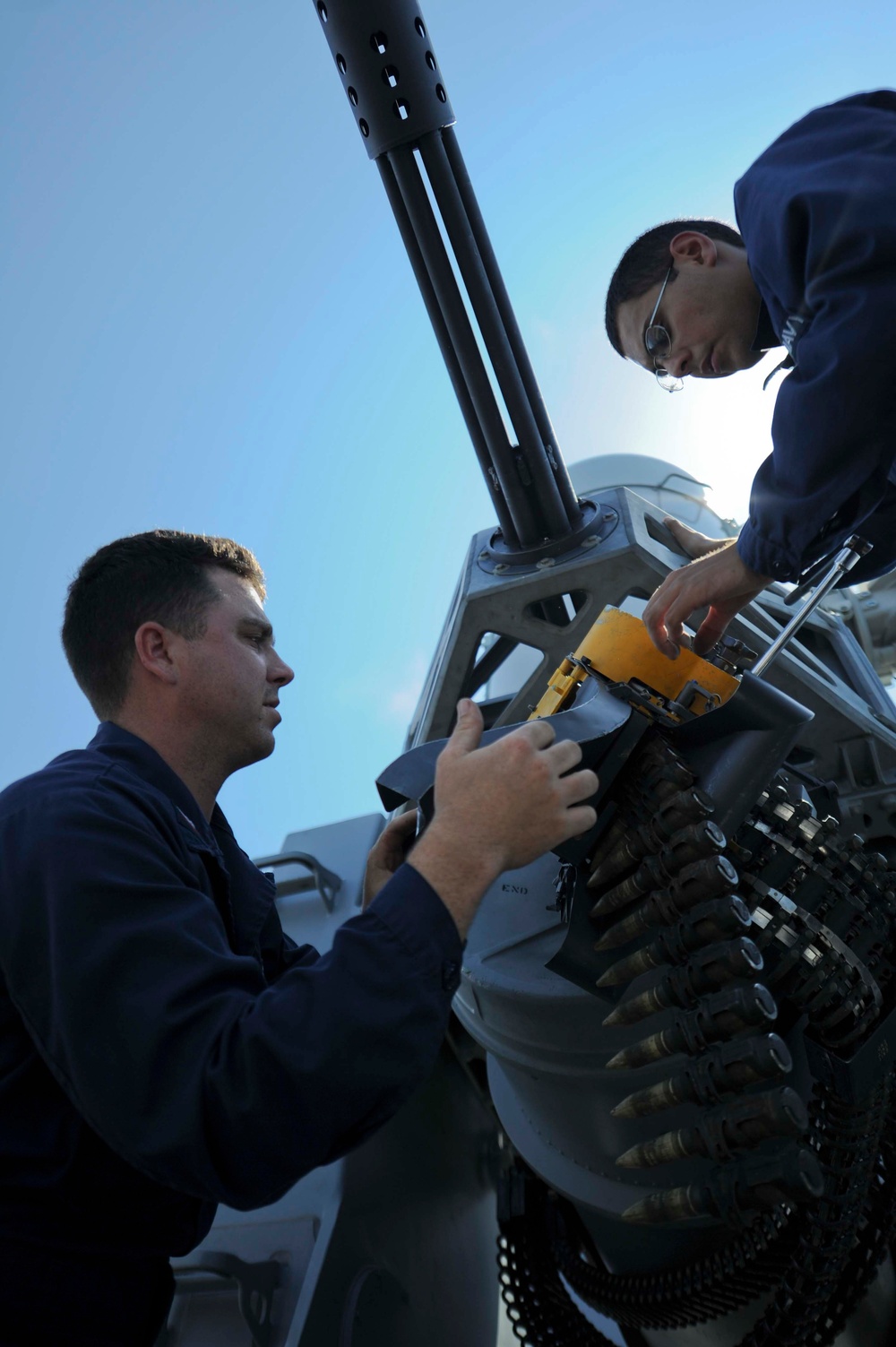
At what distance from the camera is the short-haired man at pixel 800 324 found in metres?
2.31

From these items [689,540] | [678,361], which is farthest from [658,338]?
[689,540]

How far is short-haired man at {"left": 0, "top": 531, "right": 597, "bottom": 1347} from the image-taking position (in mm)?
1500

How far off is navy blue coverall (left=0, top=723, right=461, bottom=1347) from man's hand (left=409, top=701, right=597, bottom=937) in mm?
59

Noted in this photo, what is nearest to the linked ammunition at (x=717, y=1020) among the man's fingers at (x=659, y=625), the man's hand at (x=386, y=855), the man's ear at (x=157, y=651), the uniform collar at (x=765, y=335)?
the man's hand at (x=386, y=855)

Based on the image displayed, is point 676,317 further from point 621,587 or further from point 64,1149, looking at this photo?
point 64,1149

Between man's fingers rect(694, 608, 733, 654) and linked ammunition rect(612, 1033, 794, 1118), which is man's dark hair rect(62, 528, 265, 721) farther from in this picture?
linked ammunition rect(612, 1033, 794, 1118)

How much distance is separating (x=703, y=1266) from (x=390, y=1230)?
1537 mm

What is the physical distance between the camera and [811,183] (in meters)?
2.36

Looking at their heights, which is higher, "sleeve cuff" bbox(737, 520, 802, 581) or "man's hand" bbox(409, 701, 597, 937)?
"man's hand" bbox(409, 701, 597, 937)

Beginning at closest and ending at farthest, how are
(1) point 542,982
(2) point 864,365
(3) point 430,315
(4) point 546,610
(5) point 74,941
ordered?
(5) point 74,941, (2) point 864,365, (1) point 542,982, (3) point 430,315, (4) point 546,610

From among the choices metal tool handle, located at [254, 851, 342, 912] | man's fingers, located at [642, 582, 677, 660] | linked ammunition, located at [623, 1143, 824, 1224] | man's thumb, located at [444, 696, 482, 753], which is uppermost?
man's thumb, located at [444, 696, 482, 753]

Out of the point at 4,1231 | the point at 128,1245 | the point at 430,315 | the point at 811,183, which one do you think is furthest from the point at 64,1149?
the point at 430,315

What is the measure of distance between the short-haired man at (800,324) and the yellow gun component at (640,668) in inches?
2.5

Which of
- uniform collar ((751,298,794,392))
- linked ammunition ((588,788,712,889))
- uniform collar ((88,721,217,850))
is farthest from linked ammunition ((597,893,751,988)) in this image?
uniform collar ((751,298,794,392))
